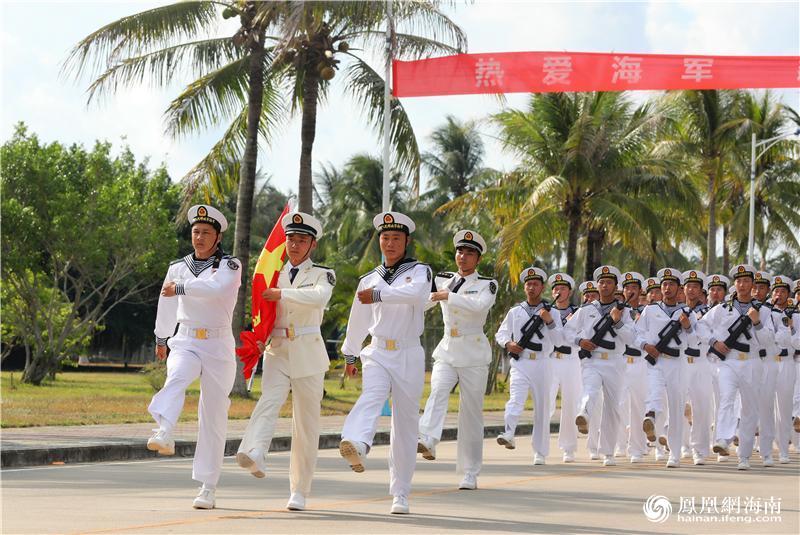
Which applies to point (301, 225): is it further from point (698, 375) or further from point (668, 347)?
point (698, 375)

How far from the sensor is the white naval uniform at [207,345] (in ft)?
32.0

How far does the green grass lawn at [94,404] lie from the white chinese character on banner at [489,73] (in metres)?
6.68

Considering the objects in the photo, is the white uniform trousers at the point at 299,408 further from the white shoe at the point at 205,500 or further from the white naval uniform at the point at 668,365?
the white naval uniform at the point at 668,365

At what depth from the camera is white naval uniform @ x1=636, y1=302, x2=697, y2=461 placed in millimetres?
15914

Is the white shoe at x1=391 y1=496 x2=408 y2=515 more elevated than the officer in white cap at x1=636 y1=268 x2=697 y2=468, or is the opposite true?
the officer in white cap at x1=636 y1=268 x2=697 y2=468

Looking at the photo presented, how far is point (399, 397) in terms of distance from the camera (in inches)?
401

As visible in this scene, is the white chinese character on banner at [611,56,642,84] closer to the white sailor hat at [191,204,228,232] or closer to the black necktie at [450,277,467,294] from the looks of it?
the black necktie at [450,277,467,294]

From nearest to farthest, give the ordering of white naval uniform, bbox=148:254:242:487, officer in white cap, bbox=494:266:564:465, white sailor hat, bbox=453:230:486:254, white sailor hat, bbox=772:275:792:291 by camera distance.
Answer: white naval uniform, bbox=148:254:242:487 → white sailor hat, bbox=453:230:486:254 → officer in white cap, bbox=494:266:564:465 → white sailor hat, bbox=772:275:792:291

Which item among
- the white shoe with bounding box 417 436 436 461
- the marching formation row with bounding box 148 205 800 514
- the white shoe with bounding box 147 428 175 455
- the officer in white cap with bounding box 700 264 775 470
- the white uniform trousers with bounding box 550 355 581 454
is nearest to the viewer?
the white shoe with bounding box 147 428 175 455

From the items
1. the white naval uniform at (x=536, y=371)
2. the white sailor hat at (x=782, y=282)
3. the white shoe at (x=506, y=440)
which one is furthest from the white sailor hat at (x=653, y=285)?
the white shoe at (x=506, y=440)

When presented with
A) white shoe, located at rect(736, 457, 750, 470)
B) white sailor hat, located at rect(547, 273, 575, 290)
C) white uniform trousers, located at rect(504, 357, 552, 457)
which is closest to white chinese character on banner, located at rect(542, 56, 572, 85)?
white sailor hat, located at rect(547, 273, 575, 290)

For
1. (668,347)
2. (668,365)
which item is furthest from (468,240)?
(668,365)

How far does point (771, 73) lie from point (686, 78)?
5.06 feet

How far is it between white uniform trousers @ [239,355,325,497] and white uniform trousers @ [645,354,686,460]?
668 cm
